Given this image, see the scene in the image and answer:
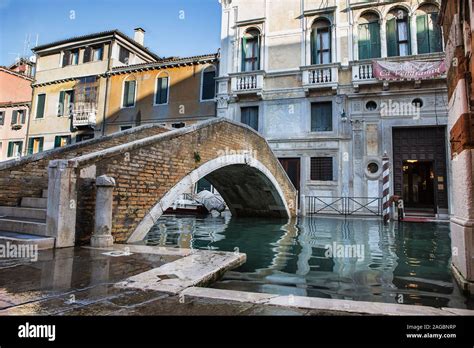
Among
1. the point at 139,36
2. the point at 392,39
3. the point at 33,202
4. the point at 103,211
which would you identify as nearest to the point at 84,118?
the point at 139,36

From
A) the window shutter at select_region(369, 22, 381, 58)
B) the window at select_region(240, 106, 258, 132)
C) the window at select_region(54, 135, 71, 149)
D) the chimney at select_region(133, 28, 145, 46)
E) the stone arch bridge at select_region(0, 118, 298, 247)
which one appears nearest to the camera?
the stone arch bridge at select_region(0, 118, 298, 247)

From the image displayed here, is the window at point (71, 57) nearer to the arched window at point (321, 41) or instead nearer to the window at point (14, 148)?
the window at point (14, 148)

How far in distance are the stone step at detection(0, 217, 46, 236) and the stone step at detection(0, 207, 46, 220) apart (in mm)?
132

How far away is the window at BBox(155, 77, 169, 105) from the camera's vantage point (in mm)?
16969

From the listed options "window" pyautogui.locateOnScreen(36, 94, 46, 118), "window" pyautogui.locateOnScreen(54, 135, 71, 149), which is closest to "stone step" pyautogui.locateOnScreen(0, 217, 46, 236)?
"window" pyautogui.locateOnScreen(54, 135, 71, 149)

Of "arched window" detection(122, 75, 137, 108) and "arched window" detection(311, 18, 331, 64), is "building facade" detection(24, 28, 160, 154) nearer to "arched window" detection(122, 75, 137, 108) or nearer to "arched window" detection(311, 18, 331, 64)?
"arched window" detection(122, 75, 137, 108)

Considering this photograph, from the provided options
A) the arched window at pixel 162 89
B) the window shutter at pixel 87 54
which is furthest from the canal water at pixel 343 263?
the window shutter at pixel 87 54

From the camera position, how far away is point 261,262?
177 inches

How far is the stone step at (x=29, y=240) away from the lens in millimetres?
3804

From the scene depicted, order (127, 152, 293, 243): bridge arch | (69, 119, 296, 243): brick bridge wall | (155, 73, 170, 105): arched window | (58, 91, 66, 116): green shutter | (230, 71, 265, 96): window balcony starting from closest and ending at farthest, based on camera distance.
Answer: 1. (69, 119, 296, 243): brick bridge wall
2. (127, 152, 293, 243): bridge arch
3. (230, 71, 265, 96): window balcony
4. (155, 73, 170, 105): arched window
5. (58, 91, 66, 116): green shutter

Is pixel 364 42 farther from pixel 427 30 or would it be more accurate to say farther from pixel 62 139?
pixel 62 139

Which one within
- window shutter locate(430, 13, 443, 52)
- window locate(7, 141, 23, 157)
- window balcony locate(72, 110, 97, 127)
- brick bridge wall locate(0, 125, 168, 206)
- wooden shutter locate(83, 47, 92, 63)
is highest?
wooden shutter locate(83, 47, 92, 63)
